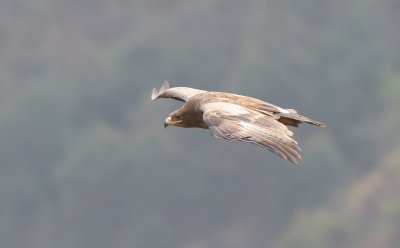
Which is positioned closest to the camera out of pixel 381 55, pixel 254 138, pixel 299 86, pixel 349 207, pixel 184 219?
pixel 254 138

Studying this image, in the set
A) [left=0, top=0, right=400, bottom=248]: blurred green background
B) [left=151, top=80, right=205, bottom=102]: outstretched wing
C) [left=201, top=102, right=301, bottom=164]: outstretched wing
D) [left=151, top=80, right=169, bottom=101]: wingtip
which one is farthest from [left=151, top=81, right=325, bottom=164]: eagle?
[left=0, top=0, right=400, bottom=248]: blurred green background

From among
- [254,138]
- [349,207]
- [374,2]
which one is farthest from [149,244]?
[254,138]

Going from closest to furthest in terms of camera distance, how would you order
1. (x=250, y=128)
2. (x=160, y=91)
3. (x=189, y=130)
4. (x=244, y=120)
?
(x=250, y=128) < (x=244, y=120) < (x=160, y=91) < (x=189, y=130)

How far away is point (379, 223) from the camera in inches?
2894

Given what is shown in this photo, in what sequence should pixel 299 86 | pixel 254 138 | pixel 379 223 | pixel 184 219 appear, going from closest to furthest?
pixel 254 138 < pixel 379 223 < pixel 184 219 < pixel 299 86

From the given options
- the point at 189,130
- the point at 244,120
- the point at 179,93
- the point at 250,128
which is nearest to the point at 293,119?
the point at 244,120

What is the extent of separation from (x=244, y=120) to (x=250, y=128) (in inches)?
15.5

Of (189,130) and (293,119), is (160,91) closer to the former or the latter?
(293,119)

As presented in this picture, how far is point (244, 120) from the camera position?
66.3ft

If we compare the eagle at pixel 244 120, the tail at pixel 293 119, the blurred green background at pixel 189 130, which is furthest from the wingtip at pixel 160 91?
the blurred green background at pixel 189 130

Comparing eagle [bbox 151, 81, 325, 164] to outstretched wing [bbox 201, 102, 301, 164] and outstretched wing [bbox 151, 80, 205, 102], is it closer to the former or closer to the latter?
outstretched wing [bbox 201, 102, 301, 164]

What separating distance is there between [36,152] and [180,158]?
1302 cm

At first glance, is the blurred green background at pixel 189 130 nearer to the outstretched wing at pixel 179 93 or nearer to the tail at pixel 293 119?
the outstretched wing at pixel 179 93

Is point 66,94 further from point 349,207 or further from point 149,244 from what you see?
point 349,207
